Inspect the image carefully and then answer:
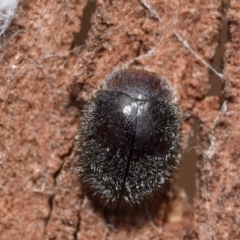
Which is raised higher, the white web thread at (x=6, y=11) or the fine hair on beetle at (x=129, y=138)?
the white web thread at (x=6, y=11)

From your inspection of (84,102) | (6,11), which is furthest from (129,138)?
(6,11)

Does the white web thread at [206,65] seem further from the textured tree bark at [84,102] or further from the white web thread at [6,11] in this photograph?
the white web thread at [6,11]

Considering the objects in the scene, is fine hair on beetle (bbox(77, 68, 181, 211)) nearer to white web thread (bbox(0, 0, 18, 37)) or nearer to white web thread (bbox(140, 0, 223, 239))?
white web thread (bbox(140, 0, 223, 239))

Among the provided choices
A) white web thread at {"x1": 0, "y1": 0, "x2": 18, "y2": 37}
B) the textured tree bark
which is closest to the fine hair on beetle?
the textured tree bark

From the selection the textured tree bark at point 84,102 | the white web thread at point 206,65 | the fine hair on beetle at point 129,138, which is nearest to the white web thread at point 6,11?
the textured tree bark at point 84,102

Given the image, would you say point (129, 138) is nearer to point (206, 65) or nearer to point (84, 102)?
point (84, 102)

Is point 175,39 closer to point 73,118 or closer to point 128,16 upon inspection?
point 128,16

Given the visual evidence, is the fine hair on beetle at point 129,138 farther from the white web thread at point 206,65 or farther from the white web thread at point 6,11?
Result: the white web thread at point 6,11
